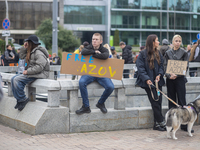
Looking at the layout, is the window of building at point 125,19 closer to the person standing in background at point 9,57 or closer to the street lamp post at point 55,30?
the street lamp post at point 55,30

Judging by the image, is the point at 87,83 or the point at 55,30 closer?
the point at 87,83

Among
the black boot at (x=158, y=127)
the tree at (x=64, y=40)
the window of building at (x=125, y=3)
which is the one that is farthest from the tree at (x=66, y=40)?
the black boot at (x=158, y=127)

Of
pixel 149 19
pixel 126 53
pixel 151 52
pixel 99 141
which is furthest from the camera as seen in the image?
pixel 149 19

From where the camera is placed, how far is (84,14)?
222 ft

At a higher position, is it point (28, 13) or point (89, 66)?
point (28, 13)

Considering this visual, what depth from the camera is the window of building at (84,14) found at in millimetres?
67250

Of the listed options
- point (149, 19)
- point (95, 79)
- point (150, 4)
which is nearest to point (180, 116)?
point (95, 79)

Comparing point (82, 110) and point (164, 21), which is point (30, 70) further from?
point (164, 21)

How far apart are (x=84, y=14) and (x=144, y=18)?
12.8 meters

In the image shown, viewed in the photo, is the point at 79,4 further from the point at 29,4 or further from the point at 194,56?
the point at 194,56

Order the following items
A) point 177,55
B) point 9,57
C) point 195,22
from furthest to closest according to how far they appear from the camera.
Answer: point 195,22 < point 9,57 < point 177,55

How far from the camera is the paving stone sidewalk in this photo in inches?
224

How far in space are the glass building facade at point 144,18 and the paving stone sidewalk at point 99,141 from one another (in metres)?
60.9

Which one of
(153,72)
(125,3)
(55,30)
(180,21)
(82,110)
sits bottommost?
(82,110)
